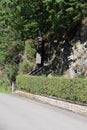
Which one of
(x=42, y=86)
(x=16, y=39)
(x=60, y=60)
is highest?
(x=16, y=39)

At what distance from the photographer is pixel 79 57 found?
30.0 meters

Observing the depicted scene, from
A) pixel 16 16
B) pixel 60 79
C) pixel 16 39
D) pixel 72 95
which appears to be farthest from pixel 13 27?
pixel 72 95

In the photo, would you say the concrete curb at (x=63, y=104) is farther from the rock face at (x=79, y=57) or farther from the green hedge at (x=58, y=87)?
the rock face at (x=79, y=57)

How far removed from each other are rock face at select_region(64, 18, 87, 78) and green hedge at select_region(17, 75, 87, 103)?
2820mm

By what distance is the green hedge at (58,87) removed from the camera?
1983 centimetres

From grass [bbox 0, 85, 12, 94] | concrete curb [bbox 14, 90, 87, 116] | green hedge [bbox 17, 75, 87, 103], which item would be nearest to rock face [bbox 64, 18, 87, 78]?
green hedge [bbox 17, 75, 87, 103]

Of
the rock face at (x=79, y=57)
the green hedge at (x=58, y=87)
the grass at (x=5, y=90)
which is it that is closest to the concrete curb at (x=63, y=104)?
the green hedge at (x=58, y=87)

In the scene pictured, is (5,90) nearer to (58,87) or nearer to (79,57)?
(79,57)

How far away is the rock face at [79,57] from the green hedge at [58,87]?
111 inches

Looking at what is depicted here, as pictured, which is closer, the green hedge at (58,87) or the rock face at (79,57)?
the green hedge at (58,87)

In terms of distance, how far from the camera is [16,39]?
131ft

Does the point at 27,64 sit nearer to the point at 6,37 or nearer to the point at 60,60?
the point at 6,37

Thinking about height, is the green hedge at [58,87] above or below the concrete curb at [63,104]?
above

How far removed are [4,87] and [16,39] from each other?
6.03 m
